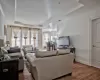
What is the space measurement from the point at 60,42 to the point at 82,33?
181 centimetres

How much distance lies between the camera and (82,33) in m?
4.71

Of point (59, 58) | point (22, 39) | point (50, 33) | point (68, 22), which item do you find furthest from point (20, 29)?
point (59, 58)

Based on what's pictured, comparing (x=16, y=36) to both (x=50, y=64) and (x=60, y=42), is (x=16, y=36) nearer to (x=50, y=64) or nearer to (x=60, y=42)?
(x=60, y=42)

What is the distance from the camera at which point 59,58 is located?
268 cm

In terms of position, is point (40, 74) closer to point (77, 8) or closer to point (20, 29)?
point (77, 8)

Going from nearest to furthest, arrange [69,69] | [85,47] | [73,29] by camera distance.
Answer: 1. [69,69]
2. [85,47]
3. [73,29]

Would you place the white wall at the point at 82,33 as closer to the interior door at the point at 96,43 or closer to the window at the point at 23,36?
the interior door at the point at 96,43

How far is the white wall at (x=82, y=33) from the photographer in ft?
14.0

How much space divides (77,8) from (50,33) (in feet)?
21.7

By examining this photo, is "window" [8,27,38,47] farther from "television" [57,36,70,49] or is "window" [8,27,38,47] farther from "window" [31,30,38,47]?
"television" [57,36,70,49]

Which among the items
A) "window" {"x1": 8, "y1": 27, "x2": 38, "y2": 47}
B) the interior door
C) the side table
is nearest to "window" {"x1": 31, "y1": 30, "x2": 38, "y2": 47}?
"window" {"x1": 8, "y1": 27, "x2": 38, "y2": 47}

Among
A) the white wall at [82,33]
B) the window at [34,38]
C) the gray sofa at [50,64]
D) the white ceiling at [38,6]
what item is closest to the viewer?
the gray sofa at [50,64]

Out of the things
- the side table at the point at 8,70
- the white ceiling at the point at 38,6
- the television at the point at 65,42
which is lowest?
the side table at the point at 8,70

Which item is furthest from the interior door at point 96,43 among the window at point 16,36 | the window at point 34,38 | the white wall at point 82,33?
the window at point 16,36
